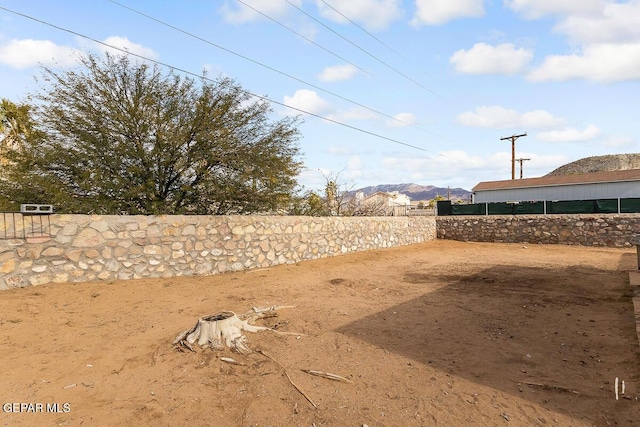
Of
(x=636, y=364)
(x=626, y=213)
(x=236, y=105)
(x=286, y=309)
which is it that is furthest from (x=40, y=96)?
(x=626, y=213)

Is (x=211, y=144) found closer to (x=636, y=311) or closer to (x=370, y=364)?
(x=370, y=364)

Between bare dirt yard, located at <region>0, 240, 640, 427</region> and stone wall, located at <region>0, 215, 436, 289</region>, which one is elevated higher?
stone wall, located at <region>0, 215, 436, 289</region>

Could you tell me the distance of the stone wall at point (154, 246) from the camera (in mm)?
6746

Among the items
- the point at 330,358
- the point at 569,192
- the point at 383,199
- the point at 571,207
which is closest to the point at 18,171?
the point at 330,358

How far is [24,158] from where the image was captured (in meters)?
8.79

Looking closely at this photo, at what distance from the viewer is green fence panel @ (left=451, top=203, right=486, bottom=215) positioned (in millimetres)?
21812

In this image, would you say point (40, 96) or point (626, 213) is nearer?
point (40, 96)

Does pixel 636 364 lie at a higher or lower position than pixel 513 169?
lower

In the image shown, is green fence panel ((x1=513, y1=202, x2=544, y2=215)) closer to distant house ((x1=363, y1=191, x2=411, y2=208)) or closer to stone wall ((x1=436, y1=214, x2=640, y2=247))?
stone wall ((x1=436, y1=214, x2=640, y2=247))

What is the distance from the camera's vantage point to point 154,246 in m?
8.36

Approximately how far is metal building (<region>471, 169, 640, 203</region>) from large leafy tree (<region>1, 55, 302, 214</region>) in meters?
28.7

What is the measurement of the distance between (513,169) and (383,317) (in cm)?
3834

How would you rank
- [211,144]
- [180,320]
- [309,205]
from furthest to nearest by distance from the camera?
[309,205] < [211,144] < [180,320]

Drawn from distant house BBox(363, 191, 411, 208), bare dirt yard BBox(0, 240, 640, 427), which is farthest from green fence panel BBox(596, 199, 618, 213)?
bare dirt yard BBox(0, 240, 640, 427)
